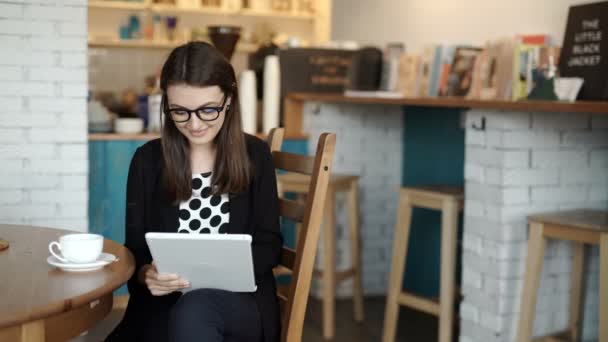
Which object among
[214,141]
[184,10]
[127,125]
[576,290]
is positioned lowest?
[576,290]

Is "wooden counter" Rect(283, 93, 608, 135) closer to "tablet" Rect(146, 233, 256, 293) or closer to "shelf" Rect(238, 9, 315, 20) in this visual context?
"tablet" Rect(146, 233, 256, 293)

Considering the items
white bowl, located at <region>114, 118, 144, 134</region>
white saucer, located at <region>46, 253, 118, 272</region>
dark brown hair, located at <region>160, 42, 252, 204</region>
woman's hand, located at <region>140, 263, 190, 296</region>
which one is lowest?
woman's hand, located at <region>140, 263, 190, 296</region>

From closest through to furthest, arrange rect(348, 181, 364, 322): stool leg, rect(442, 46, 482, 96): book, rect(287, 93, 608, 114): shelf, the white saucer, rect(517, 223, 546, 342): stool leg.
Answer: the white saucer < rect(287, 93, 608, 114): shelf < rect(517, 223, 546, 342): stool leg < rect(442, 46, 482, 96): book < rect(348, 181, 364, 322): stool leg

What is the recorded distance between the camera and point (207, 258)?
5.62 feet

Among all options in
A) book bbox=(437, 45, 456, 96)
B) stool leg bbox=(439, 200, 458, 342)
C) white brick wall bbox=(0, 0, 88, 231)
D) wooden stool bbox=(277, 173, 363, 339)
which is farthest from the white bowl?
stool leg bbox=(439, 200, 458, 342)

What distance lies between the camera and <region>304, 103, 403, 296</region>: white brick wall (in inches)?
173

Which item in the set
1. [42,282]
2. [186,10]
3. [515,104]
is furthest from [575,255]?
[186,10]

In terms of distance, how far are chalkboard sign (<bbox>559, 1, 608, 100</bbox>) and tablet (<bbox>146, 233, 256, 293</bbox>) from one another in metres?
1.67

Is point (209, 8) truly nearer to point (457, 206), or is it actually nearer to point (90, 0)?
point (90, 0)

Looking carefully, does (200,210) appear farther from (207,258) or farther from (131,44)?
(131,44)

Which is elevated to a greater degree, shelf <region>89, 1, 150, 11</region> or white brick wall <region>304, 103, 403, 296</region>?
shelf <region>89, 1, 150, 11</region>

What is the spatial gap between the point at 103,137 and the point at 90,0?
3.05 m

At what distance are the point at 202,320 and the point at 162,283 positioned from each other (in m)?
0.12

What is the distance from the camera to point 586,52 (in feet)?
9.93
